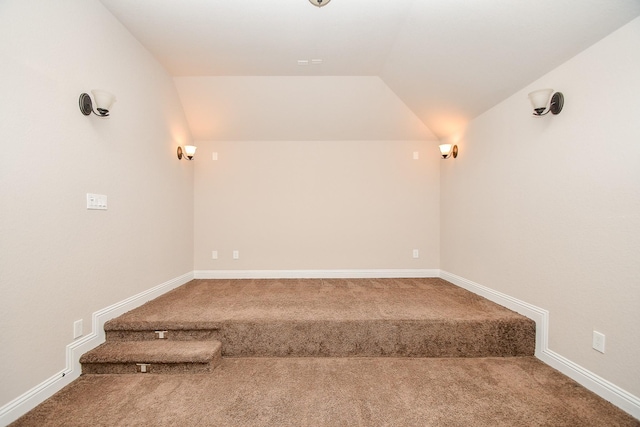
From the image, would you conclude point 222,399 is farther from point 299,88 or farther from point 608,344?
point 299,88

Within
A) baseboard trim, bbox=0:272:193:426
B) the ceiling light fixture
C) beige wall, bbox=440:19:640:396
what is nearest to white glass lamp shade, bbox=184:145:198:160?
baseboard trim, bbox=0:272:193:426

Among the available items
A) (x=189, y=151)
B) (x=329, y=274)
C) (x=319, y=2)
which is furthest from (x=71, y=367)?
(x=319, y=2)

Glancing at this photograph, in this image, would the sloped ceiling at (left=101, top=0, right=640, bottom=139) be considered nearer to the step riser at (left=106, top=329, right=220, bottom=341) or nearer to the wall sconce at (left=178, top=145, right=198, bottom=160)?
the wall sconce at (left=178, top=145, right=198, bottom=160)

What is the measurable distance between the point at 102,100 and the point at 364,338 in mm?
2860

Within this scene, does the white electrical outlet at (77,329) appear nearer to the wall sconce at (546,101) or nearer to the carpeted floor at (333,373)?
the carpeted floor at (333,373)

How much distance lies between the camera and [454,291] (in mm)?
3535

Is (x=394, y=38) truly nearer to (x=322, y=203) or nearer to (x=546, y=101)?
(x=546, y=101)

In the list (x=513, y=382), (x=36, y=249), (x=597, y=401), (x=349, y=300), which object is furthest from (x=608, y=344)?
(x=36, y=249)

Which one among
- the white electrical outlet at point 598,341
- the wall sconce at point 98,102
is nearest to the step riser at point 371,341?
the white electrical outlet at point 598,341

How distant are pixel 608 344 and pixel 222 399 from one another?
2.53 m

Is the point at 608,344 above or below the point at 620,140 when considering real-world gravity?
below

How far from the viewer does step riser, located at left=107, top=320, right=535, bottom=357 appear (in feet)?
8.25

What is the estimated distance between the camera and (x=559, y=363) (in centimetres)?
224

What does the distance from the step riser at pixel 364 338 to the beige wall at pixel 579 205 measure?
0.42 m
